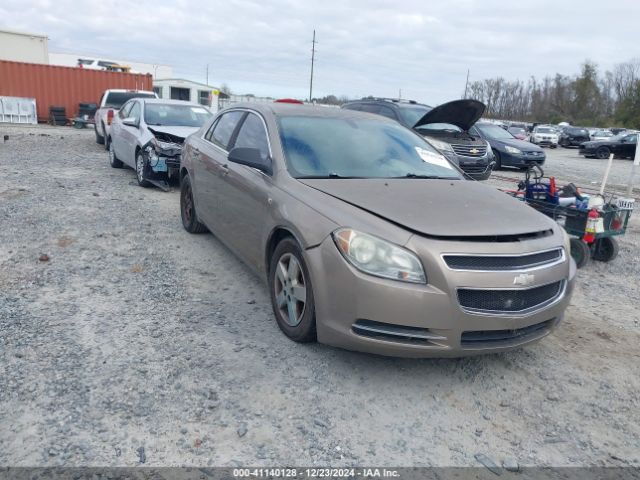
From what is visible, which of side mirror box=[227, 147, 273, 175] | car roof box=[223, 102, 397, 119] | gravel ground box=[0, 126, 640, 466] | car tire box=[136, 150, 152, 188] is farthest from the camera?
car tire box=[136, 150, 152, 188]

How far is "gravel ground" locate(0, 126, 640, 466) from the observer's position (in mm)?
2635

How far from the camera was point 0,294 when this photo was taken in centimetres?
427

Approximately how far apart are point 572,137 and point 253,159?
36.6 meters

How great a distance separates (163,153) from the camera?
870 centimetres

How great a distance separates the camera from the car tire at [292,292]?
11.0ft

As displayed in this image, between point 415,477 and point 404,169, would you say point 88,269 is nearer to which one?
point 404,169

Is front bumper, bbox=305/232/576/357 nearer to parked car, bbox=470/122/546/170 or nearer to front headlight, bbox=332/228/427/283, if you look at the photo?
front headlight, bbox=332/228/427/283

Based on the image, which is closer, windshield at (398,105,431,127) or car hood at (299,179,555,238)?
car hood at (299,179,555,238)

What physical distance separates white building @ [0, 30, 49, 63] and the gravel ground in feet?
107

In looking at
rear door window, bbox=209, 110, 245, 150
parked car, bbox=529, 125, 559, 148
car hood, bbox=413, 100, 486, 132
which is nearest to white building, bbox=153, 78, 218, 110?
parked car, bbox=529, 125, 559, 148

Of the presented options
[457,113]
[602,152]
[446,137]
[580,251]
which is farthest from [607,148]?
[580,251]

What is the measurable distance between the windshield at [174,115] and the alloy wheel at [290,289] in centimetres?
683

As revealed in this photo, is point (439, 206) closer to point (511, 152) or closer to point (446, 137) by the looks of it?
point (446, 137)

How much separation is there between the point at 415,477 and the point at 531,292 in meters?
1.30
